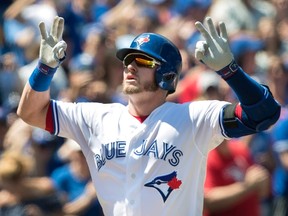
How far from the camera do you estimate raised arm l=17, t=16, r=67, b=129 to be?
7.28 m

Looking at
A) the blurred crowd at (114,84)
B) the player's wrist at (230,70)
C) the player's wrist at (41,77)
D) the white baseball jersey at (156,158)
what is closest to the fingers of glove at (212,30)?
the player's wrist at (230,70)

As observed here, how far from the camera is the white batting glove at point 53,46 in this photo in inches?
286

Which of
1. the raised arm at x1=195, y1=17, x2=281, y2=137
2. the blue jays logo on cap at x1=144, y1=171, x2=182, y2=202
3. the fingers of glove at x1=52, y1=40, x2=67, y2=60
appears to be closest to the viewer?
the raised arm at x1=195, y1=17, x2=281, y2=137

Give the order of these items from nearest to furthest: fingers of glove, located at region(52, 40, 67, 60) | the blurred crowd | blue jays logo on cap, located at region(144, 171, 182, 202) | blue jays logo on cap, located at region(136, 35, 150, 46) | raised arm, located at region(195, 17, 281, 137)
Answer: raised arm, located at region(195, 17, 281, 137) → blue jays logo on cap, located at region(144, 171, 182, 202) → fingers of glove, located at region(52, 40, 67, 60) → blue jays logo on cap, located at region(136, 35, 150, 46) → the blurred crowd

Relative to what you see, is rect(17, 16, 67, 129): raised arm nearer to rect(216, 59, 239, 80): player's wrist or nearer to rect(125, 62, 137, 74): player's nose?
rect(125, 62, 137, 74): player's nose

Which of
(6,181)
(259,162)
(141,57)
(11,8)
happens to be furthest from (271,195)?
(11,8)

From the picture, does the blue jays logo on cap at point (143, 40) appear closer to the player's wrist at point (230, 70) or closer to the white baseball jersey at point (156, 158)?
the white baseball jersey at point (156, 158)

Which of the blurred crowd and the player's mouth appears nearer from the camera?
the player's mouth

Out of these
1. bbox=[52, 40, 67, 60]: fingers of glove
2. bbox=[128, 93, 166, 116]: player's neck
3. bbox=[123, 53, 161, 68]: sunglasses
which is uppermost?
bbox=[52, 40, 67, 60]: fingers of glove

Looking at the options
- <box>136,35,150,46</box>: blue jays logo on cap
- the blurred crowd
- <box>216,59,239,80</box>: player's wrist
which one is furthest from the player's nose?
the blurred crowd

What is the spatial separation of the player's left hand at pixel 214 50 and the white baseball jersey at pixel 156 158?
1.21 ft

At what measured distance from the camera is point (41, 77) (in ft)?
24.1

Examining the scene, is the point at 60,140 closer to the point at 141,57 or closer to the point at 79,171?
the point at 79,171

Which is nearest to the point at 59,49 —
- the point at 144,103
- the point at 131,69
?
the point at 131,69
